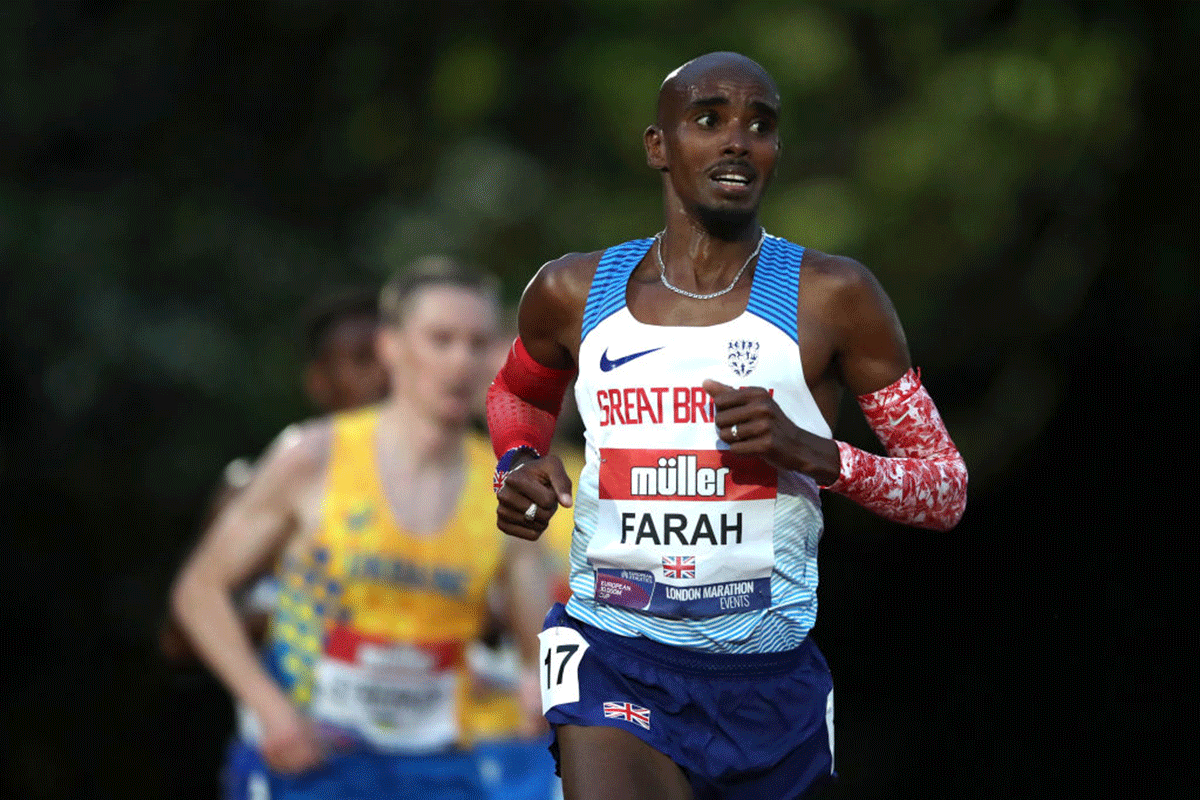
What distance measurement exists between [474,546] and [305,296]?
572 centimetres

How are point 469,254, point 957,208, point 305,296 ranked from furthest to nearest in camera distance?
point 305,296 → point 469,254 → point 957,208

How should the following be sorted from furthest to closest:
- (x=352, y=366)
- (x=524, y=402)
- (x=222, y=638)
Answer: (x=352, y=366), (x=222, y=638), (x=524, y=402)

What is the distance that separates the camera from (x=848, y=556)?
12383 mm

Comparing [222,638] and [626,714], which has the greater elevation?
[626,714]

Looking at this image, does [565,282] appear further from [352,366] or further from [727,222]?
[352,366]

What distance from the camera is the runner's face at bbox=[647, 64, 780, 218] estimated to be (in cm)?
405

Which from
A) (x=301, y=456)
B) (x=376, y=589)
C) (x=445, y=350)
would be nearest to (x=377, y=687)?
(x=376, y=589)

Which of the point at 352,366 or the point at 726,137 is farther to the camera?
the point at 352,366

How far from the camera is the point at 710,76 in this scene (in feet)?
13.4

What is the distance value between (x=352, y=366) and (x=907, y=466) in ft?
16.6

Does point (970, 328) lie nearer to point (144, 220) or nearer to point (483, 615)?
point (483, 615)

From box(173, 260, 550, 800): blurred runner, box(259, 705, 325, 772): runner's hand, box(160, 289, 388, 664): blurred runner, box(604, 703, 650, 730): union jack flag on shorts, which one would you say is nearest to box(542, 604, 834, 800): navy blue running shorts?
box(604, 703, 650, 730): union jack flag on shorts

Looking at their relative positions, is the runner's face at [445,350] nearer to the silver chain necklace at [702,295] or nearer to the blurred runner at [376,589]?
the blurred runner at [376,589]

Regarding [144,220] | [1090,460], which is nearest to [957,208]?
[1090,460]
